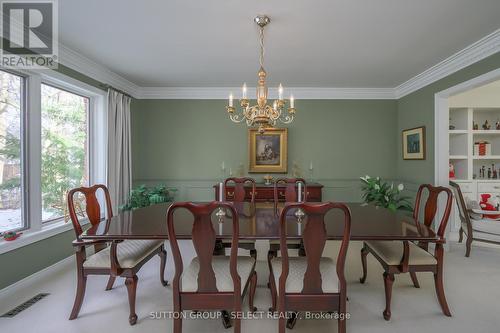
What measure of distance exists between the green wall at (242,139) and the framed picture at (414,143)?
0.32 metres

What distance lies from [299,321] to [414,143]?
3577 millimetres

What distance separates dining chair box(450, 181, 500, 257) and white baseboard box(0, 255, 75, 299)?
5170 mm

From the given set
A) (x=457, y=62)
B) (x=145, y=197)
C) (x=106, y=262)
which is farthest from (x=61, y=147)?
(x=457, y=62)

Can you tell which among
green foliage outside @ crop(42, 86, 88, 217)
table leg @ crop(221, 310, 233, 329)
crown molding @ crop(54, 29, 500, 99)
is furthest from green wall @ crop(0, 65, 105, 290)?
table leg @ crop(221, 310, 233, 329)

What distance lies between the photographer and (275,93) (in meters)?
4.60

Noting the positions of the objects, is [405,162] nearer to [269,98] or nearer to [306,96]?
[306,96]

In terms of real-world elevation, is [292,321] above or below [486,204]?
below

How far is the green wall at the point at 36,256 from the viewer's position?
2369mm

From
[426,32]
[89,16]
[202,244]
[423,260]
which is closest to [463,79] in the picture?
[426,32]

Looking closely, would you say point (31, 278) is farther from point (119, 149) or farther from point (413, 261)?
point (413, 261)

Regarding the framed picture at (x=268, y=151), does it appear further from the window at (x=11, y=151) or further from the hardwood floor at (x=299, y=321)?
the window at (x=11, y=151)

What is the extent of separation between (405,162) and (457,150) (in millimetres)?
930

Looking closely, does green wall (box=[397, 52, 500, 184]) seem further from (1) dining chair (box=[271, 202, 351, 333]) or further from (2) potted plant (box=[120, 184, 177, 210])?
(2) potted plant (box=[120, 184, 177, 210])

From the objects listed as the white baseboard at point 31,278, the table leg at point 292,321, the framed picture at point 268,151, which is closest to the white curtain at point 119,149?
the white baseboard at point 31,278
